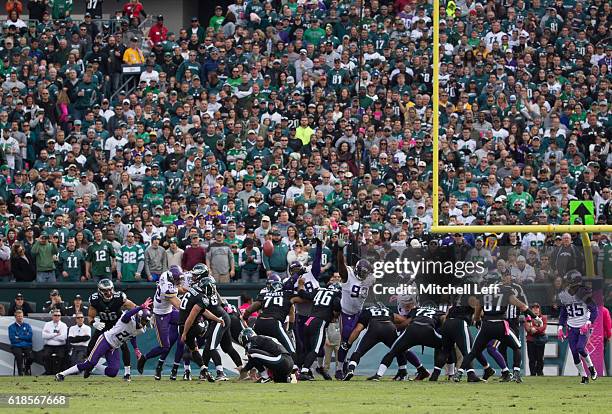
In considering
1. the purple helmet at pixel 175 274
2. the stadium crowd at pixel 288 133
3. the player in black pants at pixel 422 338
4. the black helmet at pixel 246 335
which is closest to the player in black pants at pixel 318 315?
the player in black pants at pixel 422 338

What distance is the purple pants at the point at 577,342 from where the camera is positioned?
58.4 ft

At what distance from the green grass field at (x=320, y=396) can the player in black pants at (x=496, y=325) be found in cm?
32

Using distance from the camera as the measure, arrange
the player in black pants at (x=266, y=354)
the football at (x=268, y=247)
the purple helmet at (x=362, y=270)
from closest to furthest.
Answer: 1. the player in black pants at (x=266, y=354)
2. the purple helmet at (x=362, y=270)
3. the football at (x=268, y=247)

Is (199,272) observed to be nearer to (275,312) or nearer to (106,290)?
(275,312)

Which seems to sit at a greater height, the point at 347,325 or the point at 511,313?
the point at 511,313

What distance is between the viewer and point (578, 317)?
18.0 metres

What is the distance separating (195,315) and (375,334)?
2.34 meters

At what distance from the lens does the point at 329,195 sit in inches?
869

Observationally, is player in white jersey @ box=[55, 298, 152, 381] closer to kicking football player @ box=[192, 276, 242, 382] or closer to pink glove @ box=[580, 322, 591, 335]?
kicking football player @ box=[192, 276, 242, 382]

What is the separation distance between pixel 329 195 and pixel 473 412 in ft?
30.1

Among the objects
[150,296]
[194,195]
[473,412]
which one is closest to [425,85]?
[194,195]

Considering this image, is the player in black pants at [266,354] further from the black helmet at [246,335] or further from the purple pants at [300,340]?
the purple pants at [300,340]

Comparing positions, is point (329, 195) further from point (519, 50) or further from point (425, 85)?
point (519, 50)

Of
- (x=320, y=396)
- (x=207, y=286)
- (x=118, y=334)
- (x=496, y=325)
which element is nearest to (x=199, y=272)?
(x=207, y=286)
